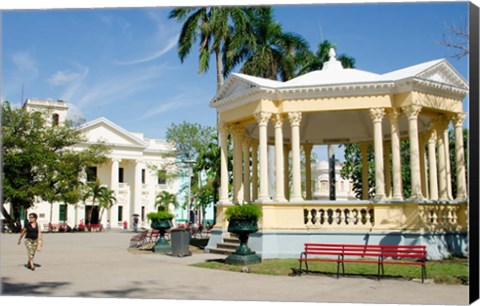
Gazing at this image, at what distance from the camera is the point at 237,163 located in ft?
59.3

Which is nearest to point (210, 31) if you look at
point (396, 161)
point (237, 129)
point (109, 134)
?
point (237, 129)

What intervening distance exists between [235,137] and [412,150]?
598 centimetres

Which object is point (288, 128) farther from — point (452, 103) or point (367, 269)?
point (367, 269)

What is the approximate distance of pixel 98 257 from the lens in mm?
16391

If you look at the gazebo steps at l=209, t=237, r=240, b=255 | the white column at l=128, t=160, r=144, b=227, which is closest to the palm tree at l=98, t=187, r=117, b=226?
the white column at l=128, t=160, r=144, b=227

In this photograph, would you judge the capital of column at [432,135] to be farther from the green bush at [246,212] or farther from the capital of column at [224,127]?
the green bush at [246,212]

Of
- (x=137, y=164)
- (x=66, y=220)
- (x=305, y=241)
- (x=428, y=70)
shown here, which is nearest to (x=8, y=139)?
(x=66, y=220)

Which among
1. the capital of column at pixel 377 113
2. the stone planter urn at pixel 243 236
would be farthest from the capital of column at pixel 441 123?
the stone planter urn at pixel 243 236

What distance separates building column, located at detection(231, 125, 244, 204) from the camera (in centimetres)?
1788

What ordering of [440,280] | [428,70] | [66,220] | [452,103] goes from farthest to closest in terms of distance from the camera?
[66,220] → [452,103] → [428,70] → [440,280]

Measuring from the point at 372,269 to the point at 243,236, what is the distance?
345 cm

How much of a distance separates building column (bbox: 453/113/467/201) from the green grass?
262 centimetres

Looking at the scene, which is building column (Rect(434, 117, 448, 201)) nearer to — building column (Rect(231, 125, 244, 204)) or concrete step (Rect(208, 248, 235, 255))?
building column (Rect(231, 125, 244, 204))

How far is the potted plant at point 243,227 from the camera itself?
13898mm
